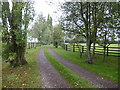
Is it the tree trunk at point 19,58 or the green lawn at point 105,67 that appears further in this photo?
the tree trunk at point 19,58

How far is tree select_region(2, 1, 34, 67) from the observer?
17.8 ft

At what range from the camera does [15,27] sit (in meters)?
5.95

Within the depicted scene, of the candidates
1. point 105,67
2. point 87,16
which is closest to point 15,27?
point 87,16

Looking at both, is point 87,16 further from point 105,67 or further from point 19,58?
point 19,58

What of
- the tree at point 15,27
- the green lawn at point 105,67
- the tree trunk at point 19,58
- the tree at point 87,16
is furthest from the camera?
the tree at point 87,16

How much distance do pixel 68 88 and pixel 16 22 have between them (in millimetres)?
5247

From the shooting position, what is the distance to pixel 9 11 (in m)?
5.81

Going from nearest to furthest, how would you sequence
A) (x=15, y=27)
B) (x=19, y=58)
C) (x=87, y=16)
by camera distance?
(x=15, y=27) < (x=19, y=58) < (x=87, y=16)

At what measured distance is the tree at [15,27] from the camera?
5434 millimetres

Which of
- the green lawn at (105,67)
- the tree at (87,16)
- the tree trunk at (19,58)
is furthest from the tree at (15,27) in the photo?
the green lawn at (105,67)

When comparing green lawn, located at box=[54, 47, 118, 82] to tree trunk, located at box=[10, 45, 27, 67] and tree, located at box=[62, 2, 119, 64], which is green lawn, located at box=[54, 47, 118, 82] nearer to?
tree, located at box=[62, 2, 119, 64]

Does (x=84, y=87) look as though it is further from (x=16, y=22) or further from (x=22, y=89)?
(x=16, y=22)

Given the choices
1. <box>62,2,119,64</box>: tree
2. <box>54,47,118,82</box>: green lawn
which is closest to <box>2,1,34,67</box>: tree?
<box>62,2,119,64</box>: tree

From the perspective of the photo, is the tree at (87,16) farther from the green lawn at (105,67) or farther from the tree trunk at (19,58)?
the tree trunk at (19,58)
